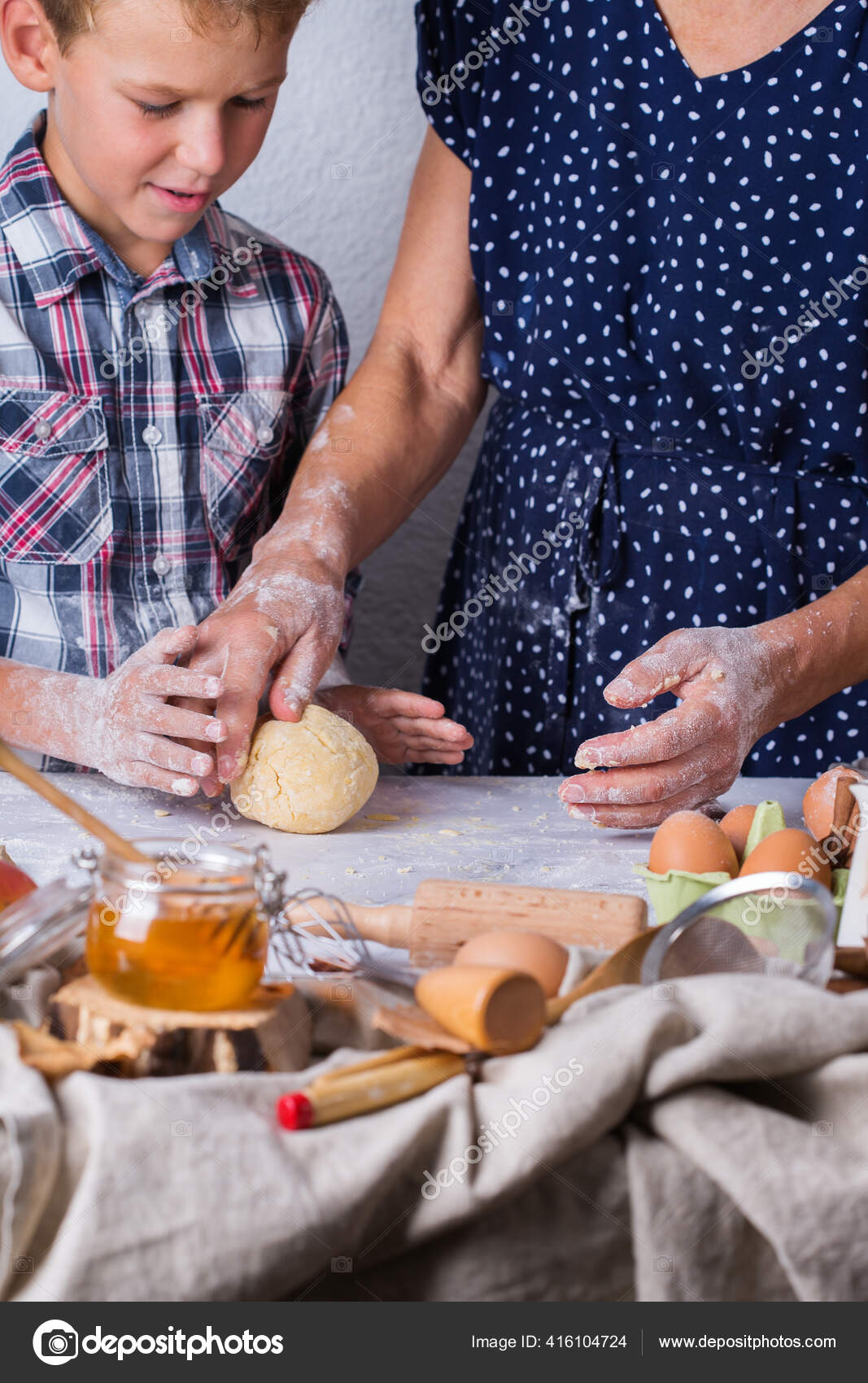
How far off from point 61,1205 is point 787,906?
428 millimetres

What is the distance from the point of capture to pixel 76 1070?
0.60 m

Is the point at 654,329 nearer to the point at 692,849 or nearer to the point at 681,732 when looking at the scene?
the point at 681,732

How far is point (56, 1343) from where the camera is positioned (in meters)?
0.56

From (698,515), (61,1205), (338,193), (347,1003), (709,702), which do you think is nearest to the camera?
(61,1205)

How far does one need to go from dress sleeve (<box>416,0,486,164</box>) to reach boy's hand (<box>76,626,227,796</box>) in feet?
2.56

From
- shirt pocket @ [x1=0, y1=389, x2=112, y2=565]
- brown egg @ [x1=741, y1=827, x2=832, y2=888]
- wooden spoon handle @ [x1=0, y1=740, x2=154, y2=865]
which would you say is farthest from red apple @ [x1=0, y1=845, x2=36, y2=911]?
shirt pocket @ [x1=0, y1=389, x2=112, y2=565]

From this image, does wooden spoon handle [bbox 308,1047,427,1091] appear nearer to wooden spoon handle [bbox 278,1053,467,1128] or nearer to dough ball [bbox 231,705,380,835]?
wooden spoon handle [bbox 278,1053,467,1128]

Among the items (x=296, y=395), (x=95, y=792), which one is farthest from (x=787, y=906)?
(x=296, y=395)

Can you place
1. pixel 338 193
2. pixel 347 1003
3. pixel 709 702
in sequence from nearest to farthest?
pixel 347 1003
pixel 709 702
pixel 338 193

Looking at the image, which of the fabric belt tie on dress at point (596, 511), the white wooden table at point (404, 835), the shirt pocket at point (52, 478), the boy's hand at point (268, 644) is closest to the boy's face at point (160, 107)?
the shirt pocket at point (52, 478)

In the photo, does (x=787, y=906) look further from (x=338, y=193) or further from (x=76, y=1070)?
(x=338, y=193)

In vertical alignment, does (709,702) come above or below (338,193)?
below

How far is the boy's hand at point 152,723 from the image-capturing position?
1.09 m

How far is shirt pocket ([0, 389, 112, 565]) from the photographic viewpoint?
56.9 inches
